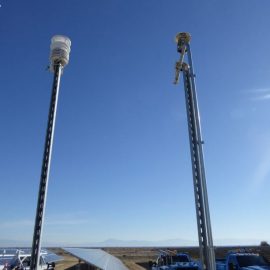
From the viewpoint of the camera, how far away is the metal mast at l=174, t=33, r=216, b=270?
23.7ft

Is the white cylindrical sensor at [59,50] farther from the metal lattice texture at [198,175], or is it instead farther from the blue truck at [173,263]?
the blue truck at [173,263]

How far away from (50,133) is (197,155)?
3.58 meters

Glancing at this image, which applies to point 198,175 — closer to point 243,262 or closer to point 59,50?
point 59,50

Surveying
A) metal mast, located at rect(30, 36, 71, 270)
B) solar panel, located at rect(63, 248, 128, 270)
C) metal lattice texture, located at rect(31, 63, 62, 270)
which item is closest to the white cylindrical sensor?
metal mast, located at rect(30, 36, 71, 270)

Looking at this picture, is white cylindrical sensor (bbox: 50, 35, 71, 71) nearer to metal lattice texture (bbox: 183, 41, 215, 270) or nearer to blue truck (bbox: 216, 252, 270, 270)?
metal lattice texture (bbox: 183, 41, 215, 270)

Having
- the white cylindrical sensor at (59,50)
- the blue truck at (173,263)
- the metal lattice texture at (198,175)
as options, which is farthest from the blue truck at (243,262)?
the white cylindrical sensor at (59,50)

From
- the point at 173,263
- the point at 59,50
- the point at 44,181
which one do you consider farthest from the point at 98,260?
the point at 173,263

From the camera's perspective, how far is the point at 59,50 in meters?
9.25

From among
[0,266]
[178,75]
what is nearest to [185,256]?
[0,266]

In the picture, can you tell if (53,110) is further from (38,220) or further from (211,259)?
(211,259)

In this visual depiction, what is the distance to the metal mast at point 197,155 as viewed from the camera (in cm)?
723

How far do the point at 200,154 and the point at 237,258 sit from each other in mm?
11612

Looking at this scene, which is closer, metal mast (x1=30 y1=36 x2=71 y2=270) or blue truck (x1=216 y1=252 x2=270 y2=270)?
metal mast (x1=30 y1=36 x2=71 y2=270)

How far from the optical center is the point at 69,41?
30.9 feet
